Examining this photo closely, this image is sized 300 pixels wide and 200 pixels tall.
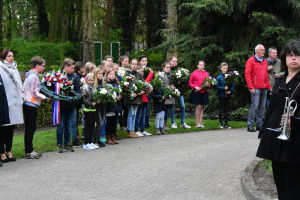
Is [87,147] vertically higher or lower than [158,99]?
lower

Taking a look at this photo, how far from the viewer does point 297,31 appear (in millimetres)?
18172

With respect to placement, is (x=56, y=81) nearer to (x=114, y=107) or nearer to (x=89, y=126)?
(x=89, y=126)

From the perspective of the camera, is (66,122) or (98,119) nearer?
(66,122)

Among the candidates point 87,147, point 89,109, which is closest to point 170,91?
point 89,109

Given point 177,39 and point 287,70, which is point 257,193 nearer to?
point 287,70

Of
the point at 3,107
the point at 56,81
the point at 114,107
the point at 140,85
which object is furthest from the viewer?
the point at 140,85

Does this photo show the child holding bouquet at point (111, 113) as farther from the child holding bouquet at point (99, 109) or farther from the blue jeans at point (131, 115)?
the blue jeans at point (131, 115)

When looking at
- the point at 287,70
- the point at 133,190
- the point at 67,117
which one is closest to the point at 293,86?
the point at 287,70

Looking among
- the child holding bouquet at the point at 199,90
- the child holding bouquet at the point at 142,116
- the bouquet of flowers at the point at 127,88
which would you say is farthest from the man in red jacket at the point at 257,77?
the bouquet of flowers at the point at 127,88

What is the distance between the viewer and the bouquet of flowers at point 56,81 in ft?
33.2

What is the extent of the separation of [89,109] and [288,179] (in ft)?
22.4

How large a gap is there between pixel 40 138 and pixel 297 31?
37.8ft

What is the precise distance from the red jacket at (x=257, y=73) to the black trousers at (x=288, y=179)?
890cm

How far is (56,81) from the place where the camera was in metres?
10.2
